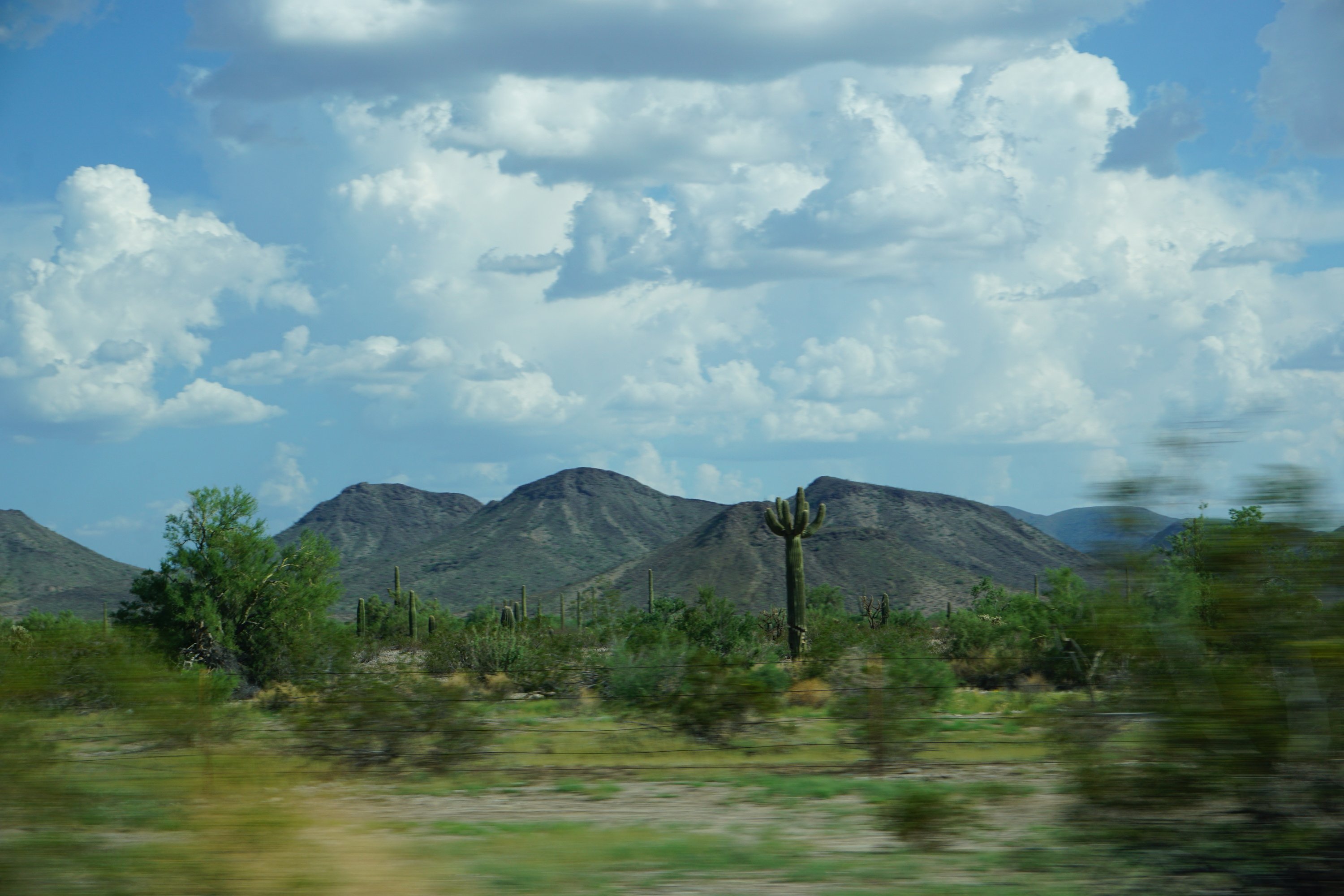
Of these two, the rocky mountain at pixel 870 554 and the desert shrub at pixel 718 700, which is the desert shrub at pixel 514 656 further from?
the rocky mountain at pixel 870 554

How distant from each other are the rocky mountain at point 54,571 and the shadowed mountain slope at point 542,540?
24.2m

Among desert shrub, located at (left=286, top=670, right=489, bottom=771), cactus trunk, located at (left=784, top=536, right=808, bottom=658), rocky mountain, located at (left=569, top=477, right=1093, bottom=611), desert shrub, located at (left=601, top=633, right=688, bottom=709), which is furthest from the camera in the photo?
rocky mountain, located at (left=569, top=477, right=1093, bottom=611)

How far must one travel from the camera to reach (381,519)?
586 feet

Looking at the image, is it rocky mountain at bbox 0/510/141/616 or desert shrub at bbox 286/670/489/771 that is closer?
desert shrub at bbox 286/670/489/771

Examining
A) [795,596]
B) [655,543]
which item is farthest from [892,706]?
[655,543]

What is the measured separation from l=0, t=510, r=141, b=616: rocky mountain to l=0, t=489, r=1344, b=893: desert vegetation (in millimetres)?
93964

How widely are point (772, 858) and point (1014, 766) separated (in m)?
6.80

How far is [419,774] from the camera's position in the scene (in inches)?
671

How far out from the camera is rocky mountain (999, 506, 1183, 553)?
8.36 m

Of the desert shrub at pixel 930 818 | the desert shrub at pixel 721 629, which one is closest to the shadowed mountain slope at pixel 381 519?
the desert shrub at pixel 721 629

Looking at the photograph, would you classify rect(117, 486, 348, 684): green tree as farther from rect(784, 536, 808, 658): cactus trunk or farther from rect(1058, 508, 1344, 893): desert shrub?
rect(1058, 508, 1344, 893): desert shrub

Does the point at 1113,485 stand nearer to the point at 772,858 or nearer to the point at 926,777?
the point at 772,858

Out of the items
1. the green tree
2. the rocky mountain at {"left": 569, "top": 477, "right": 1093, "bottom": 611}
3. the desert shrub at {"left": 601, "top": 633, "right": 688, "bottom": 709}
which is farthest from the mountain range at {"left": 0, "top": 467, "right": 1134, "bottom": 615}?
the desert shrub at {"left": 601, "top": 633, "right": 688, "bottom": 709}

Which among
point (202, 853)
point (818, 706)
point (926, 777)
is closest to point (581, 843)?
point (202, 853)
